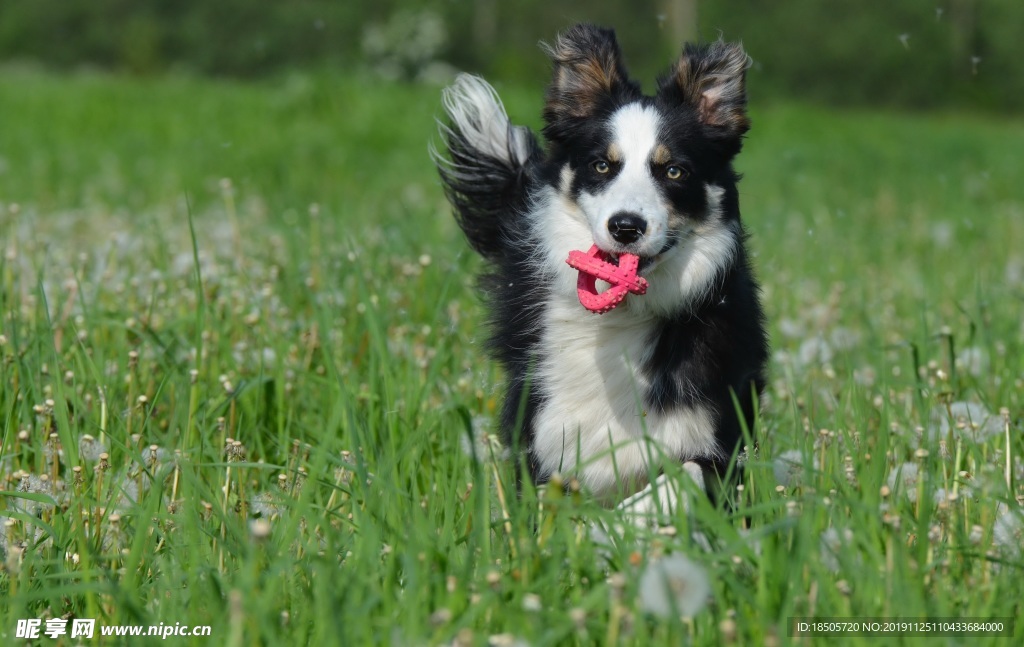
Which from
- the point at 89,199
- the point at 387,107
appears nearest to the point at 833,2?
the point at 387,107

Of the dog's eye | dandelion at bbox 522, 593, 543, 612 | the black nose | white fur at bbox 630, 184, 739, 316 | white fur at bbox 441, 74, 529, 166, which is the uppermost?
white fur at bbox 441, 74, 529, 166

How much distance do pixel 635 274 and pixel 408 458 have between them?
2.52 feet

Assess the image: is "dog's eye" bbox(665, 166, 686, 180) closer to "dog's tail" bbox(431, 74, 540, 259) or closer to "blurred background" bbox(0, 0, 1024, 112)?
"dog's tail" bbox(431, 74, 540, 259)

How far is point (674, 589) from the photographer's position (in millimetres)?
1870

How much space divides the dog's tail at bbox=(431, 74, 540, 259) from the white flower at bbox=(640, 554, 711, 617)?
2147 millimetres

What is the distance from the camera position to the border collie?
10.2 feet

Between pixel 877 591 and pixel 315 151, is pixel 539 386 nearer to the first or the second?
pixel 877 591

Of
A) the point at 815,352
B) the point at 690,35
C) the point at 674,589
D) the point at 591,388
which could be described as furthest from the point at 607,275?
the point at 690,35

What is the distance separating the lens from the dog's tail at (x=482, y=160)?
4.02 meters

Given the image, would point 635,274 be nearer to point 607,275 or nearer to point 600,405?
point 607,275

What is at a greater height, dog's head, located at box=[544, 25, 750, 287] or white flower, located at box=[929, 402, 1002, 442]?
dog's head, located at box=[544, 25, 750, 287]

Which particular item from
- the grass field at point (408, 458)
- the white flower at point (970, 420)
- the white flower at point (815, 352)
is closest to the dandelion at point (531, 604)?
the grass field at point (408, 458)

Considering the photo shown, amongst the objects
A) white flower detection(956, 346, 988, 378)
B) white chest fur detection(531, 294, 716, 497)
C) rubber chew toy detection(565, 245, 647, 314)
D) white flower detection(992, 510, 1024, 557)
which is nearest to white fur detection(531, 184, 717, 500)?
white chest fur detection(531, 294, 716, 497)

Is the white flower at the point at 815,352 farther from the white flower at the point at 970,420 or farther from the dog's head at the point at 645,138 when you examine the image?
the dog's head at the point at 645,138
